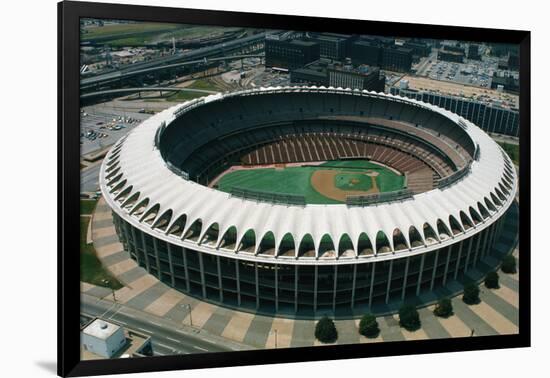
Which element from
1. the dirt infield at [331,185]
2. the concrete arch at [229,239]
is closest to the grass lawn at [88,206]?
the concrete arch at [229,239]

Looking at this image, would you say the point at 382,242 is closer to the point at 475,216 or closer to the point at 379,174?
the point at 475,216

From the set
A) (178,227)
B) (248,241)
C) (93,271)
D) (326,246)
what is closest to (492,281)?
(326,246)

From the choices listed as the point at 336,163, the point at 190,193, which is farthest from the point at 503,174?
the point at 190,193

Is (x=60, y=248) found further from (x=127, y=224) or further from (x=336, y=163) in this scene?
(x=336, y=163)

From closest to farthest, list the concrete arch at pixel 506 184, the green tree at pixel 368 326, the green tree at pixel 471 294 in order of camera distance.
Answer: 1. the green tree at pixel 368 326
2. the green tree at pixel 471 294
3. the concrete arch at pixel 506 184

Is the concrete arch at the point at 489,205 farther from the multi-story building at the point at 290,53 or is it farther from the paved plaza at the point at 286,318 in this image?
the multi-story building at the point at 290,53

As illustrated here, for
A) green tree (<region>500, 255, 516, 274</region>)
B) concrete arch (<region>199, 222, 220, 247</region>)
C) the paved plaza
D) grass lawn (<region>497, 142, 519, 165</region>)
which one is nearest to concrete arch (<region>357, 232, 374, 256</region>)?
the paved plaza
